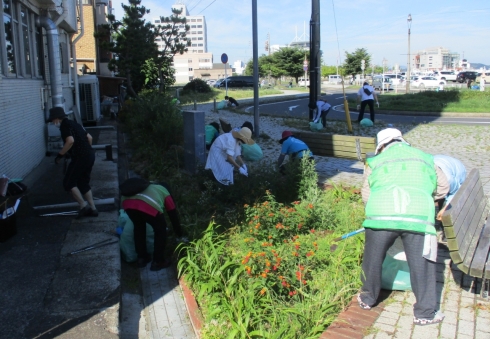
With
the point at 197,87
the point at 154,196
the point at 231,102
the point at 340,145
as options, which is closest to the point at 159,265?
the point at 154,196

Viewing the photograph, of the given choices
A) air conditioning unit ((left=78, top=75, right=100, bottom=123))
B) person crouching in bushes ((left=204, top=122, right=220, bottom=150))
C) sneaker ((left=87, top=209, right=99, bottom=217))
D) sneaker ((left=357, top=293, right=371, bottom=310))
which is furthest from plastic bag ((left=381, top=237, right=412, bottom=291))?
air conditioning unit ((left=78, top=75, right=100, bottom=123))

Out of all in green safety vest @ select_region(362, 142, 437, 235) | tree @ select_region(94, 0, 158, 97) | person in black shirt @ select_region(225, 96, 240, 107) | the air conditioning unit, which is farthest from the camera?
person in black shirt @ select_region(225, 96, 240, 107)

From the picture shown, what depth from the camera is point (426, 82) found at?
50.5 meters

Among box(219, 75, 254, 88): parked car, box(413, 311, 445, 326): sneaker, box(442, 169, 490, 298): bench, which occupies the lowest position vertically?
box(413, 311, 445, 326): sneaker

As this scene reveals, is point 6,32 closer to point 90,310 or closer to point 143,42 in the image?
point 90,310

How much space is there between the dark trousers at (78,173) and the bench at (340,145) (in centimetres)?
418

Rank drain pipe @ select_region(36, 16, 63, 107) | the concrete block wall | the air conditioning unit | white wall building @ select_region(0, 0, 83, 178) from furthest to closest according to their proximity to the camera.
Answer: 1. the air conditioning unit
2. drain pipe @ select_region(36, 16, 63, 107)
3. white wall building @ select_region(0, 0, 83, 178)
4. the concrete block wall

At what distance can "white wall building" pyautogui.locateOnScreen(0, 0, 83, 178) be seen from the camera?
26.6 ft

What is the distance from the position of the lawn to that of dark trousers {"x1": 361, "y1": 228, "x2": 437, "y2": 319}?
2089 cm

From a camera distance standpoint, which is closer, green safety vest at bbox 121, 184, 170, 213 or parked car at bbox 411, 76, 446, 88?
green safety vest at bbox 121, 184, 170, 213

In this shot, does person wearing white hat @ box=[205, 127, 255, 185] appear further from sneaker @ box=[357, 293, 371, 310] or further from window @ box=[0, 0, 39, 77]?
window @ box=[0, 0, 39, 77]

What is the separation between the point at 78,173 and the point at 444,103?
23716 mm

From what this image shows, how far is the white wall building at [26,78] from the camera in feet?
26.6

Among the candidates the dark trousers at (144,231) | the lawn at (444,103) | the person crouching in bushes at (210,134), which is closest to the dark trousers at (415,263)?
the dark trousers at (144,231)
